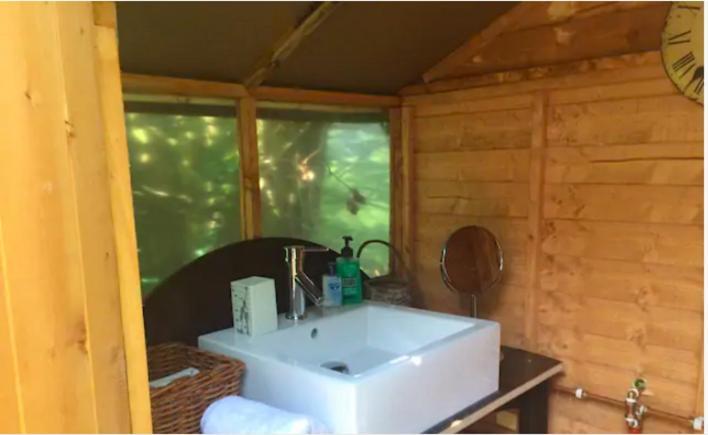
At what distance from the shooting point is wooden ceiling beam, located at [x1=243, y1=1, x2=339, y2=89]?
60.2 inches

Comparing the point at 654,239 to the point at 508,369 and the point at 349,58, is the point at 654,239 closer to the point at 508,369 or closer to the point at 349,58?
the point at 508,369

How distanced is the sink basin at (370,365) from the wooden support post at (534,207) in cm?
42

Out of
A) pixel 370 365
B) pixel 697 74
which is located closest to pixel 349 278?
pixel 370 365

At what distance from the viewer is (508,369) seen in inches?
70.8

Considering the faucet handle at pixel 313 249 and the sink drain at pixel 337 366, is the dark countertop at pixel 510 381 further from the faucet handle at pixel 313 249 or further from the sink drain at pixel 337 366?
the faucet handle at pixel 313 249

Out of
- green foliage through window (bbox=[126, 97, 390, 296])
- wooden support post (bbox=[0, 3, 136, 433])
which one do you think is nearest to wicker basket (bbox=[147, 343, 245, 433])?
green foliage through window (bbox=[126, 97, 390, 296])

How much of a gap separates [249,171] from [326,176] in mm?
371

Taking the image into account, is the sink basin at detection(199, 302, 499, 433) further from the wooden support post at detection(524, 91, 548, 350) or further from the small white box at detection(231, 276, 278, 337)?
the wooden support post at detection(524, 91, 548, 350)

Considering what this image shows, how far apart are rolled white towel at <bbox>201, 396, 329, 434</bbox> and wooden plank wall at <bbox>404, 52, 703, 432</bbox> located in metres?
1.08

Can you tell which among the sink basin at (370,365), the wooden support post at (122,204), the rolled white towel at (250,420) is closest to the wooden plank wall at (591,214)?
the sink basin at (370,365)

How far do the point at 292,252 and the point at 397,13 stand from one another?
78 centimetres

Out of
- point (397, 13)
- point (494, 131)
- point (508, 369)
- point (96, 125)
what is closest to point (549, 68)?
point (494, 131)

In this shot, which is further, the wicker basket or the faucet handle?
the faucet handle

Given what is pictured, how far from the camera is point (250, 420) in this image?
115 centimetres
